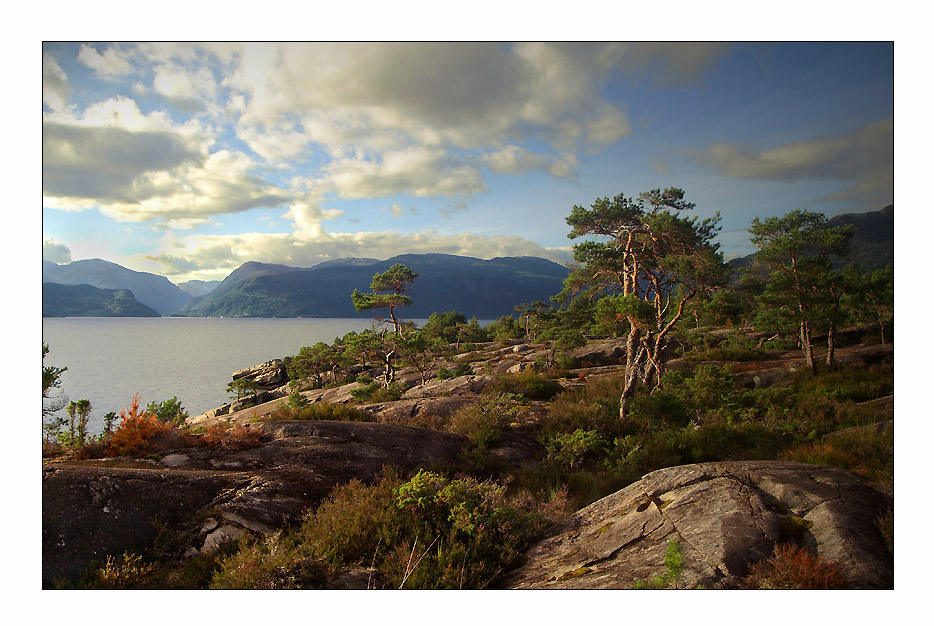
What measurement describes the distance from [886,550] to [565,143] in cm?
788

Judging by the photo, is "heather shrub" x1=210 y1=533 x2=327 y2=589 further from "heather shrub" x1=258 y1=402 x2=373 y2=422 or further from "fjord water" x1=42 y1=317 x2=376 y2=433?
"fjord water" x1=42 y1=317 x2=376 y2=433

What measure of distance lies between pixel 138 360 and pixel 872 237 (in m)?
41.8

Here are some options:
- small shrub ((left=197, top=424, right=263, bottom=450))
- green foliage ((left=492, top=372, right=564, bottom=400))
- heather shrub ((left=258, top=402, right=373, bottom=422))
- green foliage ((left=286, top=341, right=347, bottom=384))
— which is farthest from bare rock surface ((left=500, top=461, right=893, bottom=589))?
green foliage ((left=286, top=341, right=347, bottom=384))

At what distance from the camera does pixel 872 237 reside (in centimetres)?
726

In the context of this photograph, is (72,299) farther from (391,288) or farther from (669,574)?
(391,288)

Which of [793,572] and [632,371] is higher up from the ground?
[632,371]

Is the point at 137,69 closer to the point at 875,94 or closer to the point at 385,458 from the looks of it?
the point at 385,458

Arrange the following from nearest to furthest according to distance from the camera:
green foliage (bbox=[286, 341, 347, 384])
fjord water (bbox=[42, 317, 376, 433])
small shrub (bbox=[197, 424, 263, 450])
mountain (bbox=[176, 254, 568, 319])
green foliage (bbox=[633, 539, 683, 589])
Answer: green foliage (bbox=[633, 539, 683, 589]) → small shrub (bbox=[197, 424, 263, 450]) → fjord water (bbox=[42, 317, 376, 433]) → green foliage (bbox=[286, 341, 347, 384]) → mountain (bbox=[176, 254, 568, 319])

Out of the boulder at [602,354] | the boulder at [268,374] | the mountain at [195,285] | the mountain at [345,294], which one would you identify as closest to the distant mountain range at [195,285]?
the mountain at [195,285]

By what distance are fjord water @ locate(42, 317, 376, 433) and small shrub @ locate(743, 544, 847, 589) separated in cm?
1056

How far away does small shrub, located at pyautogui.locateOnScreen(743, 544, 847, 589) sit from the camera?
3.90 metres

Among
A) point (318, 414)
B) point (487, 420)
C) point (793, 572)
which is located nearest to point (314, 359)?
point (318, 414)

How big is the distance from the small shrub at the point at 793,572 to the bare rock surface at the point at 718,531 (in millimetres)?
99

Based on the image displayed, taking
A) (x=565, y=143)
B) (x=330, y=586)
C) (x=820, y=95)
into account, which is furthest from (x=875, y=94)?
(x=330, y=586)
